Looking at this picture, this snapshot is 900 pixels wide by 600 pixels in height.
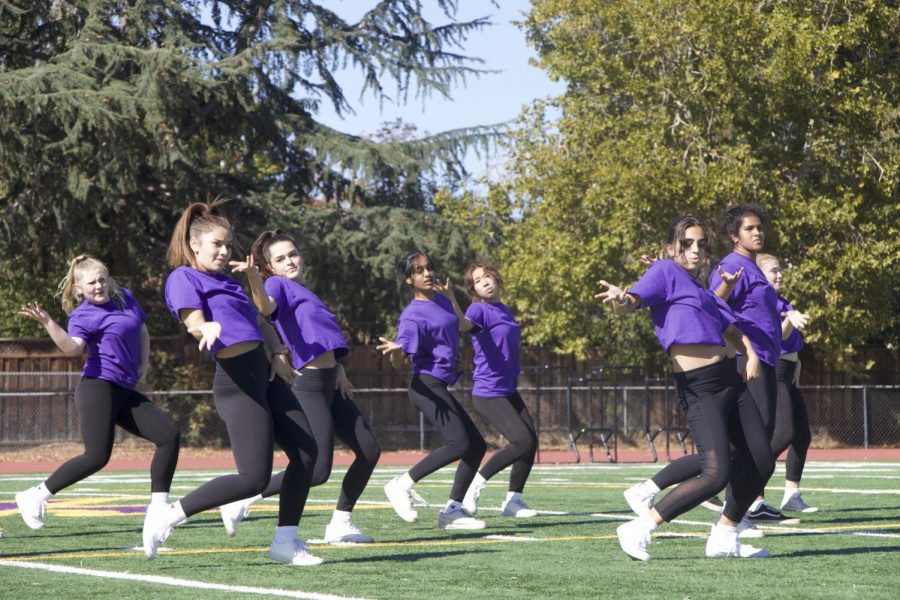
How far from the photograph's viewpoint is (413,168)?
1109 inches

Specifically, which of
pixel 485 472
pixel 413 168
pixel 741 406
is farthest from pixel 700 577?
pixel 413 168

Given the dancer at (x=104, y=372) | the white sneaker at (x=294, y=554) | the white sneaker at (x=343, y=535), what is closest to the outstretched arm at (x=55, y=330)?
the dancer at (x=104, y=372)

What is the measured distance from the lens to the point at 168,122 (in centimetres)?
2484

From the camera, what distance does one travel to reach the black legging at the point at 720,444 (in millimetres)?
7230

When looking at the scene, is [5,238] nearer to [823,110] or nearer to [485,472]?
[823,110]

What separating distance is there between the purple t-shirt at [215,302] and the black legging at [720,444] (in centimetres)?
221

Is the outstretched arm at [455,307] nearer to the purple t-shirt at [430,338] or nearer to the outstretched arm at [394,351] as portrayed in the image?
the purple t-shirt at [430,338]

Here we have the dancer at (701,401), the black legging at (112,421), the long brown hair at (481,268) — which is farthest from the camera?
the long brown hair at (481,268)

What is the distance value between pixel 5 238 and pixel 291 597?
21.0 m

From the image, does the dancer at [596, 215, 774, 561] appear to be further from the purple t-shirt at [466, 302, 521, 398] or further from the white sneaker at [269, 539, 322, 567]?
the purple t-shirt at [466, 302, 521, 398]

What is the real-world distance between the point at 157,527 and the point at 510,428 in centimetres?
373

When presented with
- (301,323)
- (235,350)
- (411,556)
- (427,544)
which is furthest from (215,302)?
(427,544)

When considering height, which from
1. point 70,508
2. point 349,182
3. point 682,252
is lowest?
point 70,508

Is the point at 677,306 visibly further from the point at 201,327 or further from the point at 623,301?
the point at 201,327
